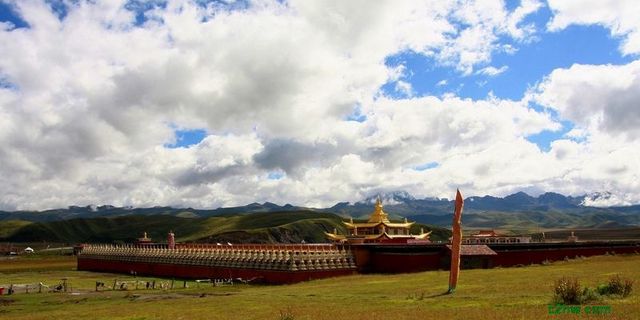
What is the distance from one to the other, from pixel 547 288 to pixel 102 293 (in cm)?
3744

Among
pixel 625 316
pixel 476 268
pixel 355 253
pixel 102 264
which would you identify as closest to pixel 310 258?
pixel 355 253

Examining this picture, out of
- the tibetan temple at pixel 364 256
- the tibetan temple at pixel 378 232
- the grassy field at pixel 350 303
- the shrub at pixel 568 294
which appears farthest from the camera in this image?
the tibetan temple at pixel 378 232

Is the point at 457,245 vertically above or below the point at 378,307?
above

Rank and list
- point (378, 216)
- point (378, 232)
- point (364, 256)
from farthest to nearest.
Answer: point (378, 216) → point (378, 232) → point (364, 256)

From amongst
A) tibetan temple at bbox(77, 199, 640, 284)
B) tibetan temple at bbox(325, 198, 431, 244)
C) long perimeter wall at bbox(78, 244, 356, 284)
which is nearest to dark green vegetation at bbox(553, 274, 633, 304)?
tibetan temple at bbox(77, 199, 640, 284)

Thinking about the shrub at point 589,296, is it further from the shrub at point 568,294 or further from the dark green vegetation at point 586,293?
the shrub at point 568,294

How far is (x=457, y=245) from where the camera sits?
3738 centimetres

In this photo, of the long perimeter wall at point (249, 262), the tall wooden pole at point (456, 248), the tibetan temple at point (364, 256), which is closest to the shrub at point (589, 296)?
the tall wooden pole at point (456, 248)

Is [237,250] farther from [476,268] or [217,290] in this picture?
[476,268]

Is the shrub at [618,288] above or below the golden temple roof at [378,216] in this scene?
below

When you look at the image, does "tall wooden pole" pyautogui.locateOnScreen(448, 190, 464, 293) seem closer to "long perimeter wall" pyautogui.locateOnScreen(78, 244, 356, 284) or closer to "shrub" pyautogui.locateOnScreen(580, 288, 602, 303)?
"shrub" pyautogui.locateOnScreen(580, 288, 602, 303)

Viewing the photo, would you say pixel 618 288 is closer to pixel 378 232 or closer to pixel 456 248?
pixel 456 248

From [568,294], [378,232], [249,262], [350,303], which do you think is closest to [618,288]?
[568,294]

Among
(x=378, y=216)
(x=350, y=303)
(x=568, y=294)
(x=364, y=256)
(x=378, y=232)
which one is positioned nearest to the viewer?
(x=568, y=294)
